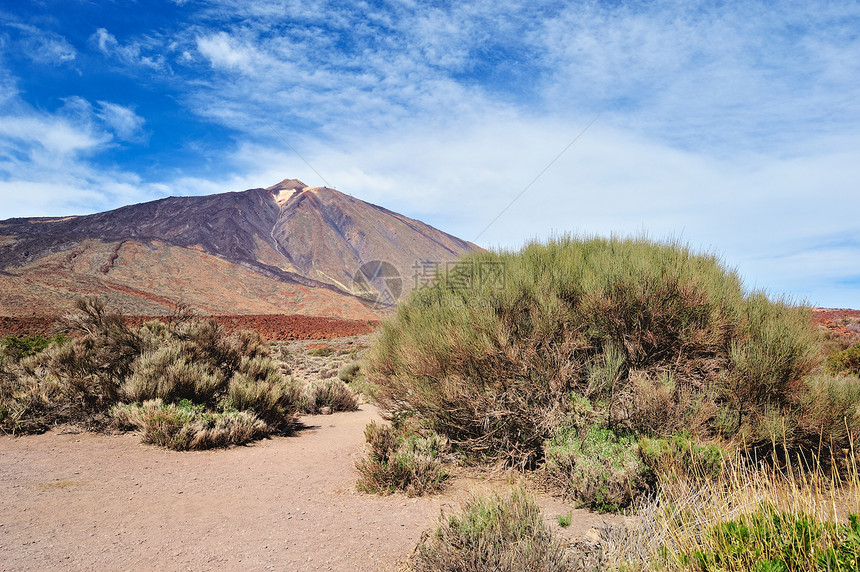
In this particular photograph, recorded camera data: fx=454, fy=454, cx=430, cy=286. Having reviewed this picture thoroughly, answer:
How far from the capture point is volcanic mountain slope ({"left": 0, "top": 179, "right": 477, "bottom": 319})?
138 ft

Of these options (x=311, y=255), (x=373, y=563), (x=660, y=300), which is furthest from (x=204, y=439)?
(x=311, y=255)

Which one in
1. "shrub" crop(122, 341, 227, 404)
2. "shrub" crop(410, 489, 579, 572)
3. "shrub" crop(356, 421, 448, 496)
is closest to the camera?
"shrub" crop(410, 489, 579, 572)

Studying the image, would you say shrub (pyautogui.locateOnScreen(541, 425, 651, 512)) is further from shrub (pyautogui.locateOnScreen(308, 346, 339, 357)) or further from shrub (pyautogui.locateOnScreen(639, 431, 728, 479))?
shrub (pyautogui.locateOnScreen(308, 346, 339, 357))

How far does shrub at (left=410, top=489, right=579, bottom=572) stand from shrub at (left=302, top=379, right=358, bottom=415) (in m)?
7.28

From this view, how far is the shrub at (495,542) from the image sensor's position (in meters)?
2.80

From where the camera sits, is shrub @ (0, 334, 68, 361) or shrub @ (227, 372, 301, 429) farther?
shrub @ (0, 334, 68, 361)

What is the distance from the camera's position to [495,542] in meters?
2.98

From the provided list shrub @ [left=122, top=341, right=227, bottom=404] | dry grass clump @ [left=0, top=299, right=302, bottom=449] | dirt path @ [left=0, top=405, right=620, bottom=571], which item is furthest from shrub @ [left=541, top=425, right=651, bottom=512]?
shrub @ [left=122, top=341, right=227, bottom=404]

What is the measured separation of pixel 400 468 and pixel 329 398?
597 centimetres

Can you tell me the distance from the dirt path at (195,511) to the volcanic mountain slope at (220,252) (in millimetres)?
6814

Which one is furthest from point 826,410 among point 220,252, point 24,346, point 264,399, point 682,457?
point 220,252

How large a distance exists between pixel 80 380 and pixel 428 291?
5.87 meters

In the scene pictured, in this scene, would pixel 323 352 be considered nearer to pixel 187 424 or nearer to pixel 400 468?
pixel 187 424

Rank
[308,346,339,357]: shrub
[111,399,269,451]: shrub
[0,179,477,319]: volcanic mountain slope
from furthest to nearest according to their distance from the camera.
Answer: [0,179,477,319]: volcanic mountain slope < [308,346,339,357]: shrub < [111,399,269,451]: shrub
